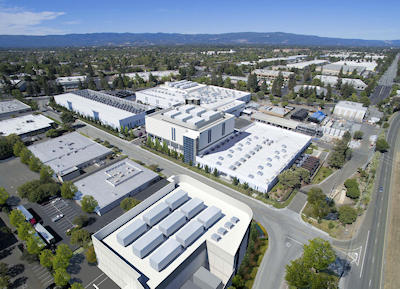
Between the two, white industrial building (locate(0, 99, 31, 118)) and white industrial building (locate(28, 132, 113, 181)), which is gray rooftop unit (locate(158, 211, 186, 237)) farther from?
white industrial building (locate(0, 99, 31, 118))

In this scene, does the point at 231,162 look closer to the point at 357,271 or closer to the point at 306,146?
the point at 306,146

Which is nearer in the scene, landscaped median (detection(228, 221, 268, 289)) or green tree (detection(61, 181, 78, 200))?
landscaped median (detection(228, 221, 268, 289))

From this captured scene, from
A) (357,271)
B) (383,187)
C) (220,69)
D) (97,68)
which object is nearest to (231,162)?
(357,271)

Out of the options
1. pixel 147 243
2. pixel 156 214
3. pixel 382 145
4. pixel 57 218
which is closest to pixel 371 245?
pixel 156 214

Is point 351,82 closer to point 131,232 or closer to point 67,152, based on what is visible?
point 131,232

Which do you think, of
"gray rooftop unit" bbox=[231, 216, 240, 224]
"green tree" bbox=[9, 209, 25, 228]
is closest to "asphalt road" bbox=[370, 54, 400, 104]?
"gray rooftop unit" bbox=[231, 216, 240, 224]
